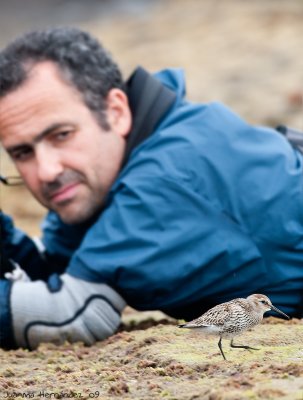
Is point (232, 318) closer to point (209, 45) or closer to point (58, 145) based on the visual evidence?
point (58, 145)

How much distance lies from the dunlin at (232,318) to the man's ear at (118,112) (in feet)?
9.21

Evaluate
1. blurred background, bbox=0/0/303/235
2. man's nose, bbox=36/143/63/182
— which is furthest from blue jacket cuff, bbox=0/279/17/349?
blurred background, bbox=0/0/303/235

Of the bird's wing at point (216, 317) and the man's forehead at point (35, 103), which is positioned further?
the man's forehead at point (35, 103)

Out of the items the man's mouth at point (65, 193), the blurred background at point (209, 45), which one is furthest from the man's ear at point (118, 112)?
the blurred background at point (209, 45)

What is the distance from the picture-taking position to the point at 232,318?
4438 millimetres

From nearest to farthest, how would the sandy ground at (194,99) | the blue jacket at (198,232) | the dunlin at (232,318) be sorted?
the sandy ground at (194,99), the dunlin at (232,318), the blue jacket at (198,232)

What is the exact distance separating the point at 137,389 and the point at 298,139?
132 inches

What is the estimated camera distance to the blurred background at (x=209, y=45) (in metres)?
17.2

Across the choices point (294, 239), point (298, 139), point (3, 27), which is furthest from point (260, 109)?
point (3, 27)

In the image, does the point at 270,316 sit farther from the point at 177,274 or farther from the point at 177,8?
the point at 177,8

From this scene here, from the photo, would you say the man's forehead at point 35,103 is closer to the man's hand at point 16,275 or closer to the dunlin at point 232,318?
the man's hand at point 16,275

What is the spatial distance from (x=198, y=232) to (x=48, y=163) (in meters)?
1.20

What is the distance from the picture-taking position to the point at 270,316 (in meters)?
6.04

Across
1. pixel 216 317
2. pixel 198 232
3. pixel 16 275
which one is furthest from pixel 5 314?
pixel 216 317
